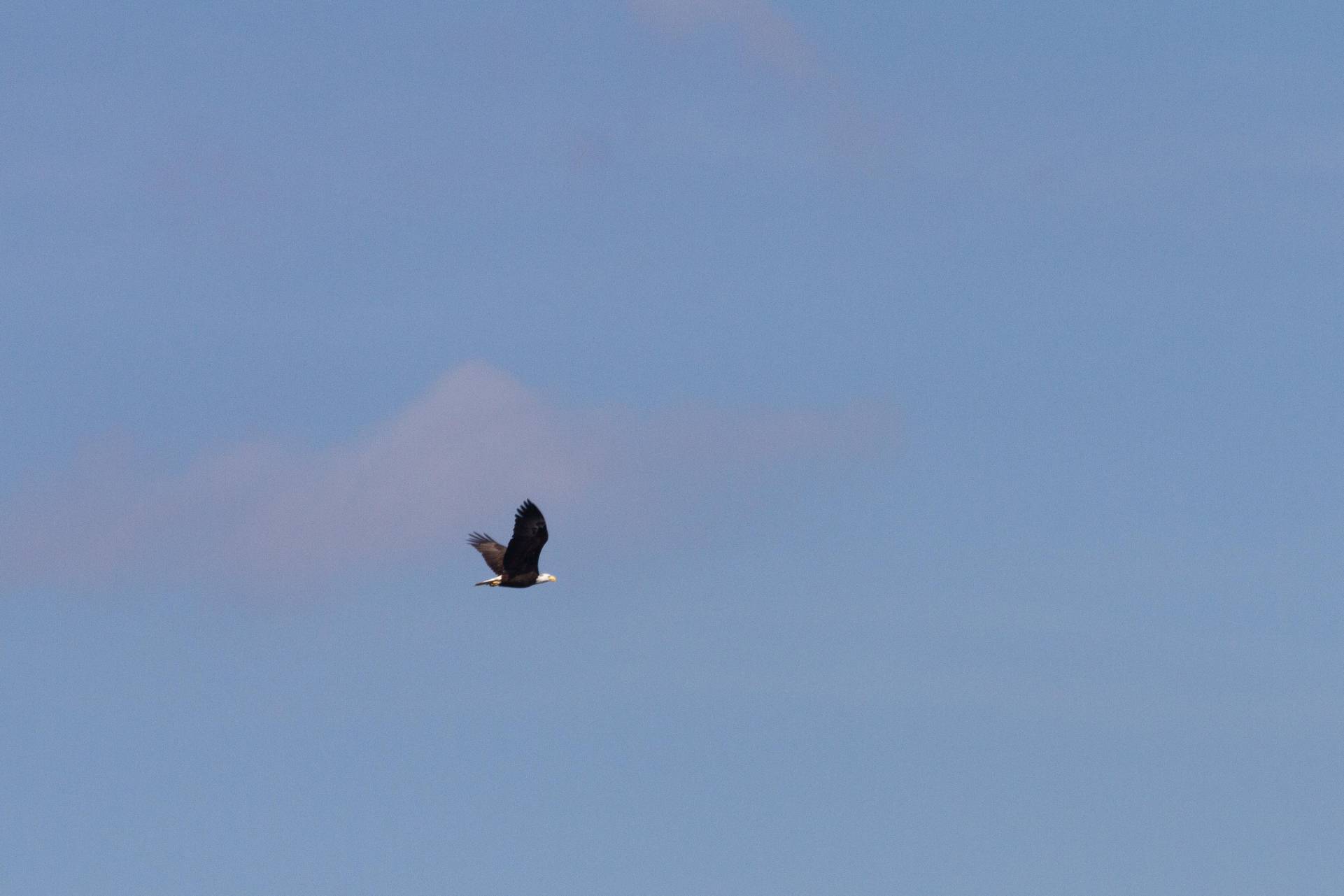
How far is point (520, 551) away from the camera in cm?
14462

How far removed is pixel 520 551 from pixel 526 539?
2.87ft

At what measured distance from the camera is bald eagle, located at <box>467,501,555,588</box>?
471ft

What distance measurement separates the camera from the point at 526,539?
144000 mm

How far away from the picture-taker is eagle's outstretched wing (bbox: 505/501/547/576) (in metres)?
143

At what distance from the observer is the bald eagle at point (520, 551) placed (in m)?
144

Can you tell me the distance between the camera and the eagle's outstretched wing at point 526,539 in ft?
470

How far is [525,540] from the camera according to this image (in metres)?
144
